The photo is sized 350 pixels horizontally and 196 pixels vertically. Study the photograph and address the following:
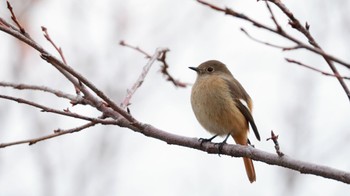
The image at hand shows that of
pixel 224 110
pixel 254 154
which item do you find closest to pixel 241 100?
pixel 224 110

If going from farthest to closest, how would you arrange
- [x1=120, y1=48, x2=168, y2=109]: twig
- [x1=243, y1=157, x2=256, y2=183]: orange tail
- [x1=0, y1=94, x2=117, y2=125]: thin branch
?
1. [x1=243, y1=157, x2=256, y2=183]: orange tail
2. [x1=120, y1=48, x2=168, y2=109]: twig
3. [x1=0, y1=94, x2=117, y2=125]: thin branch

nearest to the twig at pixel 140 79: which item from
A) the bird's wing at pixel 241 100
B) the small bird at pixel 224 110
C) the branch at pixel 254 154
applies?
the branch at pixel 254 154

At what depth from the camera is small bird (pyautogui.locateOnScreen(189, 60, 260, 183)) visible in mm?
5363

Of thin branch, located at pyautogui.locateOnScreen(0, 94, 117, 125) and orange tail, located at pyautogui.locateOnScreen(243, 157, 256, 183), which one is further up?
thin branch, located at pyautogui.locateOnScreen(0, 94, 117, 125)

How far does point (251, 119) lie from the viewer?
5383 mm

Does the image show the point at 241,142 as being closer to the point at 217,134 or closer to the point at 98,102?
the point at 217,134

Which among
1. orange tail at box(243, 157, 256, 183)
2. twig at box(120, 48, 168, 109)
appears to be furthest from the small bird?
twig at box(120, 48, 168, 109)

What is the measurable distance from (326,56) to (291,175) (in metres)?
9.62

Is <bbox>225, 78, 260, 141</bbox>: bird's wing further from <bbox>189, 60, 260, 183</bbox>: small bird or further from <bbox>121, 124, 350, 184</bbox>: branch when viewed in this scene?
<bbox>121, 124, 350, 184</bbox>: branch

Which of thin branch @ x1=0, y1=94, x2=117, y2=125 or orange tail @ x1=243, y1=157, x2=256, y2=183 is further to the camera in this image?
orange tail @ x1=243, y1=157, x2=256, y2=183

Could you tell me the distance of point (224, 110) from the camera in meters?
5.42

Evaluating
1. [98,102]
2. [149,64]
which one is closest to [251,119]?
[149,64]

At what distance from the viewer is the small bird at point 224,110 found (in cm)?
536

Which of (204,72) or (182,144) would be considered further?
(204,72)
